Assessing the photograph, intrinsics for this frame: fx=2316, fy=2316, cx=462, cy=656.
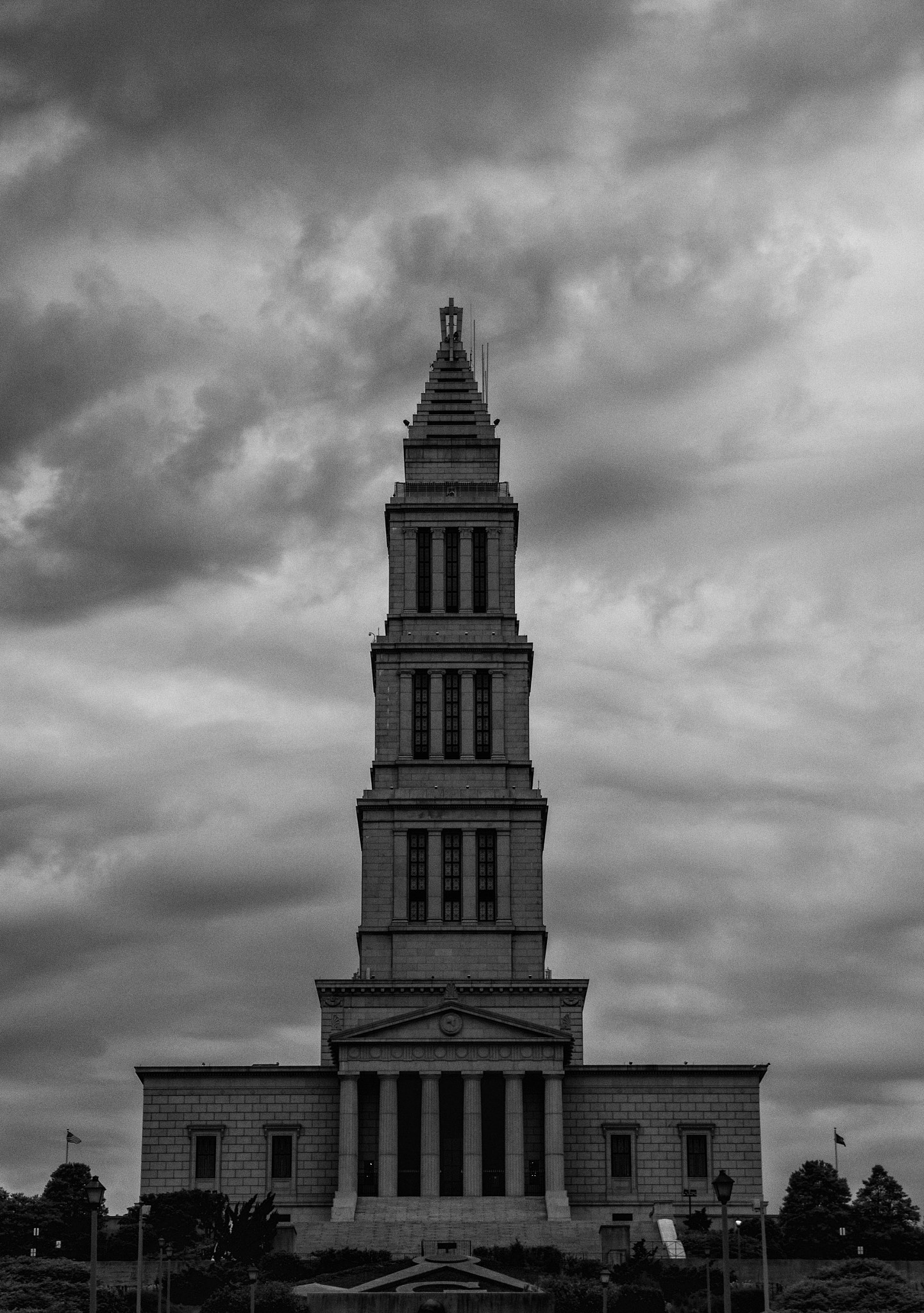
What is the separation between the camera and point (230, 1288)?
89.4 metres

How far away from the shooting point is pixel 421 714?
127 meters

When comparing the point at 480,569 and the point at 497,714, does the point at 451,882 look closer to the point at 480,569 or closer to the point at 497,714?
the point at 497,714

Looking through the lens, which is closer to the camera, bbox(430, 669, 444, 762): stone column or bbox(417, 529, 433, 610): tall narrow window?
bbox(430, 669, 444, 762): stone column

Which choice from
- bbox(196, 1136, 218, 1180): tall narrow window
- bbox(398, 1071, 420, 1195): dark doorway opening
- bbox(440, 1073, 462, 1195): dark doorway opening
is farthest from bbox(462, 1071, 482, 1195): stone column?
bbox(196, 1136, 218, 1180): tall narrow window

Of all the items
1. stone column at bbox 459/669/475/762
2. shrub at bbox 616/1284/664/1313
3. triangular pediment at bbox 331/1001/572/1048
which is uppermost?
stone column at bbox 459/669/475/762

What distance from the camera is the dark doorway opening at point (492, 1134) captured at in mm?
113938

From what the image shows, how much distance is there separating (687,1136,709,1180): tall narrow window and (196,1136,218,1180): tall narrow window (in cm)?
2368

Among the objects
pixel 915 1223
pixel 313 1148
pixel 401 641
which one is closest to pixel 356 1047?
pixel 313 1148

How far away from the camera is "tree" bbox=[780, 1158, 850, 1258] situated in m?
104

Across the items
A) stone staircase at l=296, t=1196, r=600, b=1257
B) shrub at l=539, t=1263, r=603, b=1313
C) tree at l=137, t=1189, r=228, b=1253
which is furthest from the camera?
stone staircase at l=296, t=1196, r=600, b=1257

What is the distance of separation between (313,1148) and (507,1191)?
10.3 metres

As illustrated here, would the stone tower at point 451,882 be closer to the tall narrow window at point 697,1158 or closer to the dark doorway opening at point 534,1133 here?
the dark doorway opening at point 534,1133

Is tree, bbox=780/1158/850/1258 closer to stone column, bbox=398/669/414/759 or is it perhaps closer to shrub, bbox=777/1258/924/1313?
shrub, bbox=777/1258/924/1313

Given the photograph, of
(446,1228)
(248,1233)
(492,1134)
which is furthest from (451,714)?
(248,1233)
